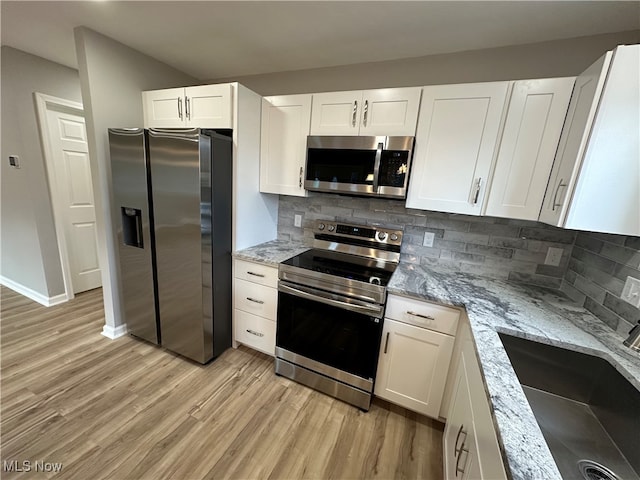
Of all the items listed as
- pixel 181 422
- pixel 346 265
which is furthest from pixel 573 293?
pixel 181 422

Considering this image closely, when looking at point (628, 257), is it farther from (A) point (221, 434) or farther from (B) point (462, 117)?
(A) point (221, 434)

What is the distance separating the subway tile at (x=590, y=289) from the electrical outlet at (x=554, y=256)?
0.55ft

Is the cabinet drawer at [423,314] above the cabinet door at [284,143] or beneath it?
Answer: beneath

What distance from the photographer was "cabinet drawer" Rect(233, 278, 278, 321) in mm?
2029

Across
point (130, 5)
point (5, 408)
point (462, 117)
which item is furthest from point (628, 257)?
point (5, 408)

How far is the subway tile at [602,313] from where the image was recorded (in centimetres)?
122

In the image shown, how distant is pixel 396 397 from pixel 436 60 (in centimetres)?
239

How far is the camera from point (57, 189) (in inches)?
105

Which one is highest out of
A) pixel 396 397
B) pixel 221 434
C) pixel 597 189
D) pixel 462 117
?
pixel 462 117

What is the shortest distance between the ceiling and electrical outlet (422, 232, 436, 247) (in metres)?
1.30

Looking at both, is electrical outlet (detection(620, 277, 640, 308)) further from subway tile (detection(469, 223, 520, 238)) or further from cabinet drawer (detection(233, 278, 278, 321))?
cabinet drawer (detection(233, 278, 278, 321))

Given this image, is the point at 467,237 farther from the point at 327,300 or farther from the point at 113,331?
the point at 113,331

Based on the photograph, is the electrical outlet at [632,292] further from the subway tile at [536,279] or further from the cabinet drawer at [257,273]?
the cabinet drawer at [257,273]

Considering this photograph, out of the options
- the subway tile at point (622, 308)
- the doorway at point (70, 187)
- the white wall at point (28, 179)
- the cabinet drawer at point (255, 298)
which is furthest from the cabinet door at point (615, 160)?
the white wall at point (28, 179)
